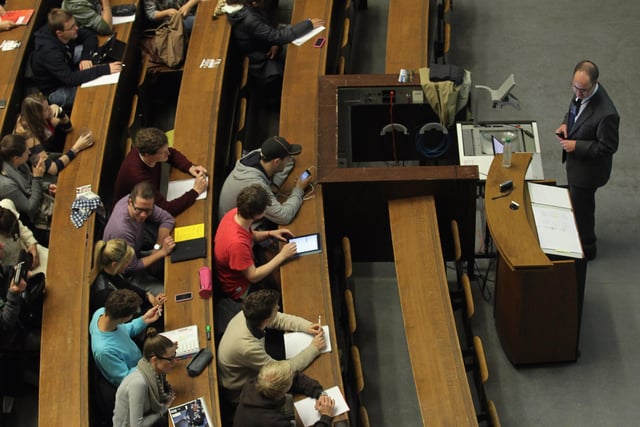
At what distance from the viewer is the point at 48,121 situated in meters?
6.08

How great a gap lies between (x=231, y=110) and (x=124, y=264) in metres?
2.30

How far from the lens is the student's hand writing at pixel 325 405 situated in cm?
446

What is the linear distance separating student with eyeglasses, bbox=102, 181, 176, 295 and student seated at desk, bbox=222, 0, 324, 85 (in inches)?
83.9

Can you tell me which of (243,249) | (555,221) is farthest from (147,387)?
(555,221)

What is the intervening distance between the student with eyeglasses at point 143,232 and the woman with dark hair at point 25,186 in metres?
0.70

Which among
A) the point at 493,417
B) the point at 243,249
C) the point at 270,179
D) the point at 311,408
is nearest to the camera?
the point at 311,408

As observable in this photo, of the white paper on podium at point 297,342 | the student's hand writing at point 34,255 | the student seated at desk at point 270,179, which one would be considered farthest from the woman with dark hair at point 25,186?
the white paper on podium at point 297,342

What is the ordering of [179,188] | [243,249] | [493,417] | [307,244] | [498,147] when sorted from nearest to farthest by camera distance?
1. [493,417]
2. [243,249]
3. [307,244]
4. [179,188]
5. [498,147]

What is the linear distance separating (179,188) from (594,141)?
2.89m

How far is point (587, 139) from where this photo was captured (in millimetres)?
5766

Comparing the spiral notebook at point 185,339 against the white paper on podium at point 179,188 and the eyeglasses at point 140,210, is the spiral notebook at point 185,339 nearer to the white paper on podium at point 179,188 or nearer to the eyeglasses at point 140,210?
the eyeglasses at point 140,210

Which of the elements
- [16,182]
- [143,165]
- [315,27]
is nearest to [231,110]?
[315,27]

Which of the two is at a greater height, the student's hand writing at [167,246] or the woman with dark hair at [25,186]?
the woman with dark hair at [25,186]

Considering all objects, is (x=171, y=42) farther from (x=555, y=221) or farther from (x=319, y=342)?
(x=555, y=221)
